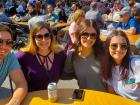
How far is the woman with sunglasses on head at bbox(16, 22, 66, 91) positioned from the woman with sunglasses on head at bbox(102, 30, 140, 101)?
540mm

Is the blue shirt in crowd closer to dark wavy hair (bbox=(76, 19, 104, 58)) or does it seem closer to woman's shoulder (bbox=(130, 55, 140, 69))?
dark wavy hair (bbox=(76, 19, 104, 58))

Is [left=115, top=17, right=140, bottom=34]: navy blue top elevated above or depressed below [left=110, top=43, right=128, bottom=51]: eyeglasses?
below

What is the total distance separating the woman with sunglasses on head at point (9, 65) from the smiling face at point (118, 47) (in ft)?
2.90

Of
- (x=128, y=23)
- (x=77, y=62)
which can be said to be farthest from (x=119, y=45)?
(x=128, y=23)

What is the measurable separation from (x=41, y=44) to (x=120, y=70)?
812 mm

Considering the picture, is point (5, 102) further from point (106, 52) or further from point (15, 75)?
point (106, 52)

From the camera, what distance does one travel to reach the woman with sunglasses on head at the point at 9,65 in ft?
8.88

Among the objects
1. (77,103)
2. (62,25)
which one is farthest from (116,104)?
(62,25)

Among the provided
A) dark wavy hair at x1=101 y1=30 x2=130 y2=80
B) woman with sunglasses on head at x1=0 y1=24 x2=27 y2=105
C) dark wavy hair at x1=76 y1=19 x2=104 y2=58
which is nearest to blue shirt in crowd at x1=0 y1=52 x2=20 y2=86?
woman with sunglasses on head at x1=0 y1=24 x2=27 y2=105

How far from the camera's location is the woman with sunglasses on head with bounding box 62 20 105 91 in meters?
3.13

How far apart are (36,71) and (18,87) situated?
14.7 inches

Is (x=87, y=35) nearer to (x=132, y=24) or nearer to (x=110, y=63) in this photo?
(x=110, y=63)

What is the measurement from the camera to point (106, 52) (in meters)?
3.03

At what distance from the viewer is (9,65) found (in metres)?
2.87
